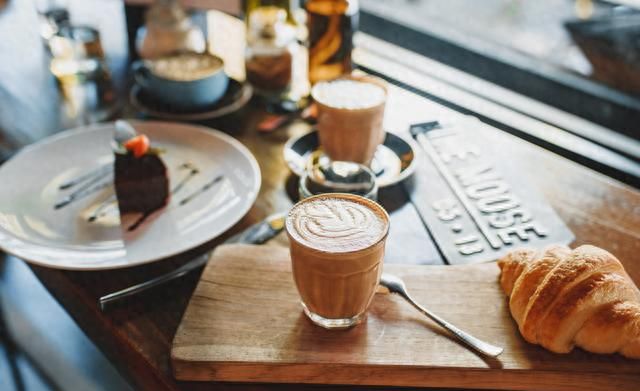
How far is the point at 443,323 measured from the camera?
798mm

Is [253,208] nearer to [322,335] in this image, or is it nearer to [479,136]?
[322,335]

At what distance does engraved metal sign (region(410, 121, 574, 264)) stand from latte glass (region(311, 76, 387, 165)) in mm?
124

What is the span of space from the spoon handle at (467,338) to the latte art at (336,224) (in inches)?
5.0

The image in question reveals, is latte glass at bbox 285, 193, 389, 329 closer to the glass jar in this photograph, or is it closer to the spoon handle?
the spoon handle

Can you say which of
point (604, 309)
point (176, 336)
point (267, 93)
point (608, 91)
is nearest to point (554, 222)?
point (604, 309)

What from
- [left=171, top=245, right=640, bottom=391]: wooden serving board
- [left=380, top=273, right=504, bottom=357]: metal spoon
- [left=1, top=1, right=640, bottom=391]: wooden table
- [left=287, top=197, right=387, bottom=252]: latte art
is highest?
[left=287, top=197, right=387, bottom=252]: latte art

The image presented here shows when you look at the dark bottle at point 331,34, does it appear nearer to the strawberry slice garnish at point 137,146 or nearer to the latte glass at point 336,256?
the strawberry slice garnish at point 137,146

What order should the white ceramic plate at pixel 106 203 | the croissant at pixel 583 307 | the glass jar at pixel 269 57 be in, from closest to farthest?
the croissant at pixel 583 307 → the white ceramic plate at pixel 106 203 → the glass jar at pixel 269 57

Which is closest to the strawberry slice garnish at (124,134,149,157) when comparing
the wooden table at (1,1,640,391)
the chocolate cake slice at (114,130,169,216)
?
the chocolate cake slice at (114,130,169,216)

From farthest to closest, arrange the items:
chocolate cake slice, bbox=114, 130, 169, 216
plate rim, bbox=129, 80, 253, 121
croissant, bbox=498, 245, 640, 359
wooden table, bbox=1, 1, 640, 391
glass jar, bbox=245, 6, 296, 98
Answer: glass jar, bbox=245, 6, 296, 98 → plate rim, bbox=129, 80, 253, 121 → chocolate cake slice, bbox=114, 130, 169, 216 → wooden table, bbox=1, 1, 640, 391 → croissant, bbox=498, 245, 640, 359

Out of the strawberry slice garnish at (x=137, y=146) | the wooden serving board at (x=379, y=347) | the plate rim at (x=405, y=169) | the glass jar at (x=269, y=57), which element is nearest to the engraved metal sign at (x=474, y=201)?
the plate rim at (x=405, y=169)

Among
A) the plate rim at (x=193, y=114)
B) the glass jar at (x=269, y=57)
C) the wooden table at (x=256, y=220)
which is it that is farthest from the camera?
the glass jar at (x=269, y=57)

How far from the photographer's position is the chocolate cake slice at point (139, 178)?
1.09 m

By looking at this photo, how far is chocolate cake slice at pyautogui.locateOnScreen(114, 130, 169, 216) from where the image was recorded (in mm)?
1090
